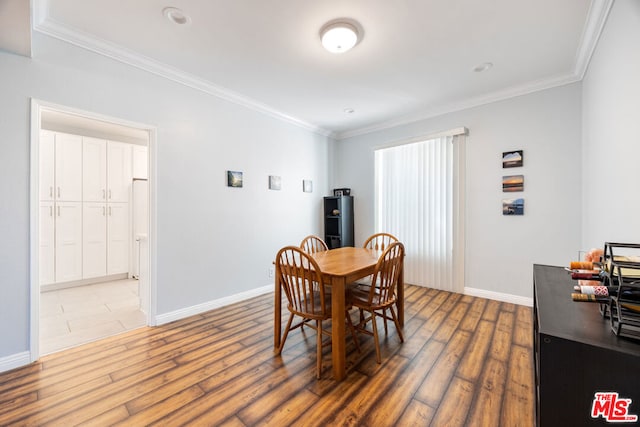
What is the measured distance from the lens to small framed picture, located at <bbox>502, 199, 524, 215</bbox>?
3.15 m

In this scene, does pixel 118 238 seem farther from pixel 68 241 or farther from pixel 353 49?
pixel 353 49

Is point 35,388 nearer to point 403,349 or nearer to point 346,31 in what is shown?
point 403,349

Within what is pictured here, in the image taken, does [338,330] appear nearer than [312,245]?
Yes

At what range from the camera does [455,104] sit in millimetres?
3582

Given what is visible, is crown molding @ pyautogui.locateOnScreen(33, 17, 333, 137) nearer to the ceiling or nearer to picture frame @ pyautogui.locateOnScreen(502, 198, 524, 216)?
the ceiling

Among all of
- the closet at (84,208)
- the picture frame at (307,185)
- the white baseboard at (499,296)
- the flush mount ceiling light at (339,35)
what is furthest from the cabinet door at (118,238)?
the white baseboard at (499,296)

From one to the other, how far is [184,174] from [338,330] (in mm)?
2294

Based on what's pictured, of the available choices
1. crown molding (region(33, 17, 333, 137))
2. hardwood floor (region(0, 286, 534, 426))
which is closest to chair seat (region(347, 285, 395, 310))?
hardwood floor (region(0, 286, 534, 426))

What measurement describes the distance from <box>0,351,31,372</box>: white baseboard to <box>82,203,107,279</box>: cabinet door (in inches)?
105

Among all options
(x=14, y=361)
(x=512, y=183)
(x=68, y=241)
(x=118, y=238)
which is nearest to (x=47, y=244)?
(x=68, y=241)

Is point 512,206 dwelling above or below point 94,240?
above

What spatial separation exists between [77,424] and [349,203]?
13.0 feet

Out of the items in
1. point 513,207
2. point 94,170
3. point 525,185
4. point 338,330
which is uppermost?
point 94,170

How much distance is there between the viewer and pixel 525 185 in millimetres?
3131
